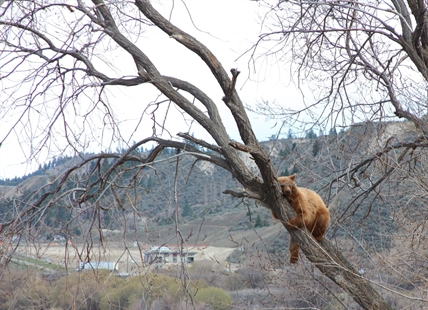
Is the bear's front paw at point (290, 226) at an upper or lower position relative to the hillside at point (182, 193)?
lower

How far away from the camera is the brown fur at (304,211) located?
6047mm

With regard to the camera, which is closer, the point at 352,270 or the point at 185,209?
Answer: the point at 352,270

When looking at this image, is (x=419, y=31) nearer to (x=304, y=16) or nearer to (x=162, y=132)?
(x=304, y=16)

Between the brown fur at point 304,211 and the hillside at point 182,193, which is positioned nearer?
the hillside at point 182,193

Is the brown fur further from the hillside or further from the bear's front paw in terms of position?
the hillside

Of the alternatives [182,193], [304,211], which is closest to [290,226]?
[304,211]

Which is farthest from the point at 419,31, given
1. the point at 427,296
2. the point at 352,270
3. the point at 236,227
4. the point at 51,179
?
the point at 236,227

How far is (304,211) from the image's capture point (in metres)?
6.21

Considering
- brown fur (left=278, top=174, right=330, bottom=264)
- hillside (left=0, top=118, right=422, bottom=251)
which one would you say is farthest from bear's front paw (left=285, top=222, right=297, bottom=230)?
hillside (left=0, top=118, right=422, bottom=251)

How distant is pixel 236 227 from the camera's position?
1214 inches

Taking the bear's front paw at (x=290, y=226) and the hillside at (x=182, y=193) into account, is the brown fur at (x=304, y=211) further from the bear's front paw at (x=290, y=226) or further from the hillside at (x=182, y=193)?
the hillside at (x=182, y=193)

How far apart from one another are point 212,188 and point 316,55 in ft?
113

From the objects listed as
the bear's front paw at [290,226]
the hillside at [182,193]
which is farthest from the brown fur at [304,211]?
the hillside at [182,193]

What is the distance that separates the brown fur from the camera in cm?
605
